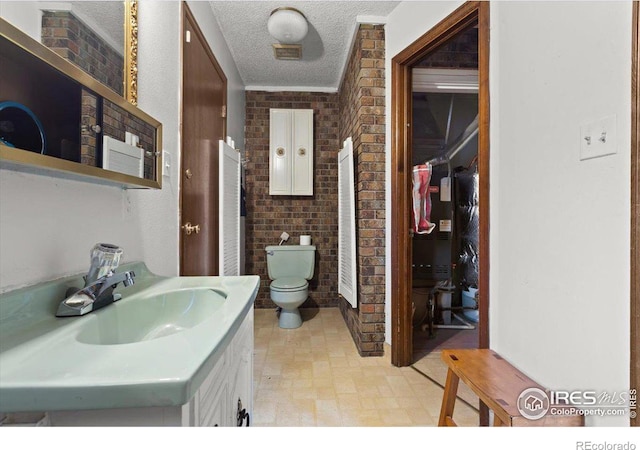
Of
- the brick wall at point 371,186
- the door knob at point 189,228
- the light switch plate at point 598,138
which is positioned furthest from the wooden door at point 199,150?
the light switch plate at point 598,138

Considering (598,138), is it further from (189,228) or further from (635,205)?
(189,228)

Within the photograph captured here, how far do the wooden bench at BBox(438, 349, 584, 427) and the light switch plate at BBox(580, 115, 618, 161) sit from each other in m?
0.79

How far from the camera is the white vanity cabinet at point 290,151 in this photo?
10.0 ft

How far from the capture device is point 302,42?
231 centimetres

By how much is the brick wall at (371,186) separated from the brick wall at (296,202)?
1.09m

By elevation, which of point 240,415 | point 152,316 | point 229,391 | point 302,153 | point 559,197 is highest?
point 302,153

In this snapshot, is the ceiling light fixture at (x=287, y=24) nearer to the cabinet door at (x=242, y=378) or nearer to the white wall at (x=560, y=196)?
the white wall at (x=560, y=196)

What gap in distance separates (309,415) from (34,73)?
5.42ft

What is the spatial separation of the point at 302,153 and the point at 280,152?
25 cm

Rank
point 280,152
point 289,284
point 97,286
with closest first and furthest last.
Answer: point 97,286 < point 289,284 < point 280,152

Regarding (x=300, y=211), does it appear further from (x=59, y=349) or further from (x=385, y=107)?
(x=59, y=349)

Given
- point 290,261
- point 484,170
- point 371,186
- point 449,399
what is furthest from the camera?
point 290,261

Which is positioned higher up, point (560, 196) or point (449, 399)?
point (560, 196)

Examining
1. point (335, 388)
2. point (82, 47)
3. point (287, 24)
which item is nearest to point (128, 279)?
point (82, 47)
